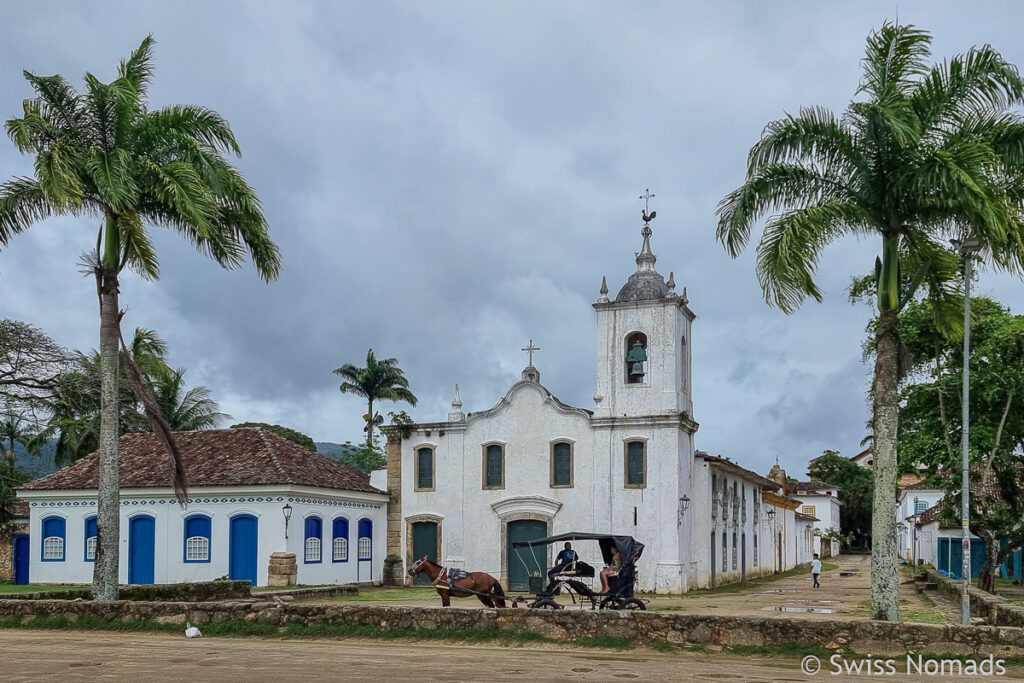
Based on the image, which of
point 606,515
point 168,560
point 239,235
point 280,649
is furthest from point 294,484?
point 280,649

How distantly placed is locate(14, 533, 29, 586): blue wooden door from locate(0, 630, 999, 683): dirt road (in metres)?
23.5

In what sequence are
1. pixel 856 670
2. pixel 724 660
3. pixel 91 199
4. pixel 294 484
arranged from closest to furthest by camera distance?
1. pixel 856 670
2. pixel 724 660
3. pixel 91 199
4. pixel 294 484

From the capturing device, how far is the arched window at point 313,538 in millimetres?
32188

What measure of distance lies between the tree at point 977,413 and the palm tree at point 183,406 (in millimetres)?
31795

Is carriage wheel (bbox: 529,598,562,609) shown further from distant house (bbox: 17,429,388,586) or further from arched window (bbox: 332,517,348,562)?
arched window (bbox: 332,517,348,562)

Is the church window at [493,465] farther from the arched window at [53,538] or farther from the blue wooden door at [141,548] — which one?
the arched window at [53,538]

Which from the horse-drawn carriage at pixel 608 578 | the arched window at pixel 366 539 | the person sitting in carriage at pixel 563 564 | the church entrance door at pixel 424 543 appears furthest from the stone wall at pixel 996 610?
the arched window at pixel 366 539

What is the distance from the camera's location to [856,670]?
44.6 ft

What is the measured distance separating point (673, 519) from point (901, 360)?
1587 cm

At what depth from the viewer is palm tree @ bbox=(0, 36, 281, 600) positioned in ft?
60.5

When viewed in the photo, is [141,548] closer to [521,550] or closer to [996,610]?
[521,550]

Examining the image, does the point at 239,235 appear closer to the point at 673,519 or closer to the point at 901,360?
the point at 901,360

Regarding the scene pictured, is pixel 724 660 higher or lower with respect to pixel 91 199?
lower

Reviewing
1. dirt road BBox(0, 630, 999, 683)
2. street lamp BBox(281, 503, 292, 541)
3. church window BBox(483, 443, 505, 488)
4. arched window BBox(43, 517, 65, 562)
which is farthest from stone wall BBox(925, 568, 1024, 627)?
arched window BBox(43, 517, 65, 562)
